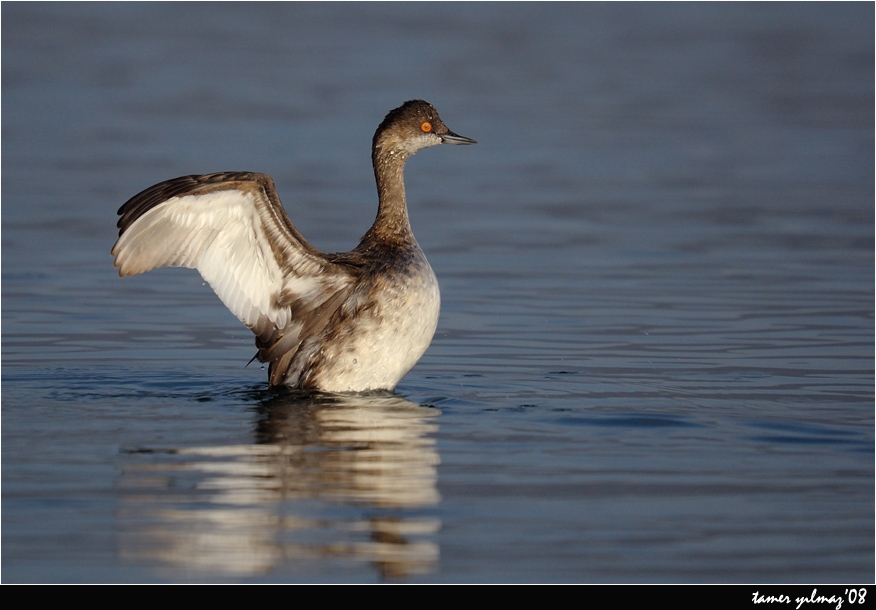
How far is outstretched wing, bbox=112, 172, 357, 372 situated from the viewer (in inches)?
351

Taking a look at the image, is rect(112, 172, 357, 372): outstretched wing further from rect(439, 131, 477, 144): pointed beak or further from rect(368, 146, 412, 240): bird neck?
rect(439, 131, 477, 144): pointed beak

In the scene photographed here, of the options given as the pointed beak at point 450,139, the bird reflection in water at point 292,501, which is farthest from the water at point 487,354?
the pointed beak at point 450,139

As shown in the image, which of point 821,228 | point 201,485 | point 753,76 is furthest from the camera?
point 753,76

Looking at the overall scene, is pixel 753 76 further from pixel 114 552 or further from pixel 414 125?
pixel 114 552

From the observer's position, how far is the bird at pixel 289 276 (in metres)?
8.99

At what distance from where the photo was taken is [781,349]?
10.8 m

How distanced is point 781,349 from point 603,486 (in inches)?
155

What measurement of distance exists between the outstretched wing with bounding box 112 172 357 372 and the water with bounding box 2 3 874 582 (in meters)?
0.52

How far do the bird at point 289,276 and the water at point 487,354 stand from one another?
10.7 inches

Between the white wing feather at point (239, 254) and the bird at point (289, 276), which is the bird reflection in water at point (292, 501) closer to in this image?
the bird at point (289, 276)

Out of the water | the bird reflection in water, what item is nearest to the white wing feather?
the water

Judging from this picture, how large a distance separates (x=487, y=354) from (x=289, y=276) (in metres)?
1.88

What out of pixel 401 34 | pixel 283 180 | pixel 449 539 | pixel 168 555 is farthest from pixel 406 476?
pixel 401 34

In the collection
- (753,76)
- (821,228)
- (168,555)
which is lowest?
(168,555)
